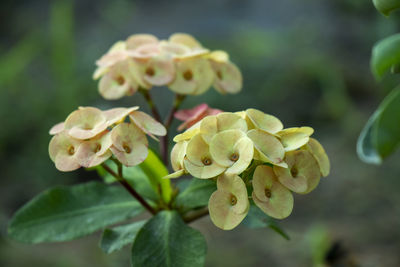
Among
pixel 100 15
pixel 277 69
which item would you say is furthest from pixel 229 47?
pixel 100 15

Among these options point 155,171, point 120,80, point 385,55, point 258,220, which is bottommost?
point 258,220

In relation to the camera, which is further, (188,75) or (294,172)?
(188,75)

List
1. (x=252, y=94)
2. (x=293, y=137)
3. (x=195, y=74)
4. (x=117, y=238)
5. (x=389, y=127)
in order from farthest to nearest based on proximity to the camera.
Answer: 1. (x=252, y=94)
2. (x=195, y=74)
3. (x=117, y=238)
4. (x=293, y=137)
5. (x=389, y=127)

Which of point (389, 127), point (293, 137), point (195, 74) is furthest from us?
point (195, 74)

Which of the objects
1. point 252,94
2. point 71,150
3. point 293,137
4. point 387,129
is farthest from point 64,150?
point 252,94

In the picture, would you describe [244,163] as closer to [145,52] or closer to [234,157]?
[234,157]

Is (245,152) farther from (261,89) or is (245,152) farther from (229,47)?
(229,47)

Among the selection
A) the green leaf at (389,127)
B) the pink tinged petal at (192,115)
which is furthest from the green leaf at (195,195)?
the green leaf at (389,127)

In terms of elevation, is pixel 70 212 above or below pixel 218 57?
below
